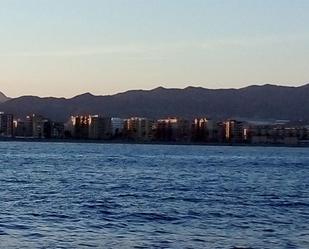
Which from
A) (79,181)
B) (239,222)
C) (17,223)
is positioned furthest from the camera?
(79,181)

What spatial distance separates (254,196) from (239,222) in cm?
1327

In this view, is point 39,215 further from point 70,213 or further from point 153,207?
point 153,207

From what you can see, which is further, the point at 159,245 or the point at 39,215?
the point at 39,215

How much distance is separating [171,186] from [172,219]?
60.8 feet

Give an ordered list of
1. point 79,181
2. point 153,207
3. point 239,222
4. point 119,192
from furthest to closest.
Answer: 1. point 79,181
2. point 119,192
3. point 153,207
4. point 239,222

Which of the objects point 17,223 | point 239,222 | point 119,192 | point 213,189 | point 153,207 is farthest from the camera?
point 213,189

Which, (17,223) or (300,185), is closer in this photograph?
(17,223)

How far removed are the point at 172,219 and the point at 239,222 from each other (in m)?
2.26

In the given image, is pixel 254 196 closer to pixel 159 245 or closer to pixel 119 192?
pixel 119 192

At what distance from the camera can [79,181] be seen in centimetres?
5256

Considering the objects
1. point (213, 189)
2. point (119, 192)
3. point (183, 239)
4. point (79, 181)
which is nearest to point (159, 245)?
point (183, 239)

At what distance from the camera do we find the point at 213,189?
158 feet

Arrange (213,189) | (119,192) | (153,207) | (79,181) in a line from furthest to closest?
(79,181) → (213,189) → (119,192) → (153,207)

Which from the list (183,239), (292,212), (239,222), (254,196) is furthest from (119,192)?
(183,239)
